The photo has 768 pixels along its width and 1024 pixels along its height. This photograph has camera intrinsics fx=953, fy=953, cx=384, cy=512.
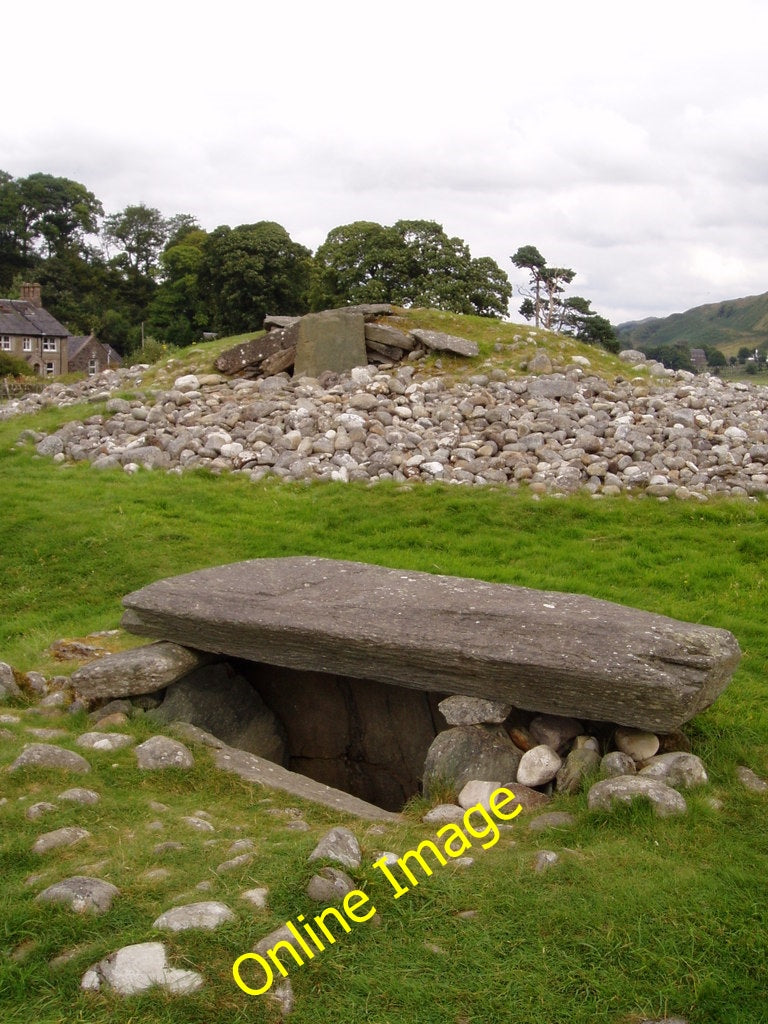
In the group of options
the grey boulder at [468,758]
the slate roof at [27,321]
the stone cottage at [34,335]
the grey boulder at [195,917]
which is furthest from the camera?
the stone cottage at [34,335]

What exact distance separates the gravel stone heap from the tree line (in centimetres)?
1878

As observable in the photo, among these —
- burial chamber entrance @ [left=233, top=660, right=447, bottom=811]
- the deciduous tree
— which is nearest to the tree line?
the deciduous tree

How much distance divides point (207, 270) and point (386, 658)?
1837 inches

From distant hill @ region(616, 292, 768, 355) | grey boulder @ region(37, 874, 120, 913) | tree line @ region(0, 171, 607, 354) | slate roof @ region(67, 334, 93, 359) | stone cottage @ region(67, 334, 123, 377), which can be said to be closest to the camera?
grey boulder @ region(37, 874, 120, 913)

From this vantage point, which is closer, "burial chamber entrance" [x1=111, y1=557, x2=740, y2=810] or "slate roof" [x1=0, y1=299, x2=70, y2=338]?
"burial chamber entrance" [x1=111, y1=557, x2=740, y2=810]

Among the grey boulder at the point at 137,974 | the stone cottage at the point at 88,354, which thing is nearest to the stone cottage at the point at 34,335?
the stone cottage at the point at 88,354

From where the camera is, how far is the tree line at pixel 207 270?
3891 centimetres

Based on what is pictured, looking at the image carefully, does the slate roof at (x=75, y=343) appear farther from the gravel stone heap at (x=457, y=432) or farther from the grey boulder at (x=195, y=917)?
the grey boulder at (x=195, y=917)

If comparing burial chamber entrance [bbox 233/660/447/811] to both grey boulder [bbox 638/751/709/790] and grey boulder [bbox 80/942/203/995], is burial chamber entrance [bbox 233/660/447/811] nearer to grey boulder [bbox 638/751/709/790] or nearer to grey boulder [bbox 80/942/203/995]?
grey boulder [bbox 638/751/709/790]

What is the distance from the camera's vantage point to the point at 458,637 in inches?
271

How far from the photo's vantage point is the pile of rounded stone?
612cm

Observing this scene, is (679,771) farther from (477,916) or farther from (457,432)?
(457,432)

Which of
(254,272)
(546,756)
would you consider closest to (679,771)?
(546,756)

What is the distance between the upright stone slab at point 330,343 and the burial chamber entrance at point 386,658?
12507 mm
